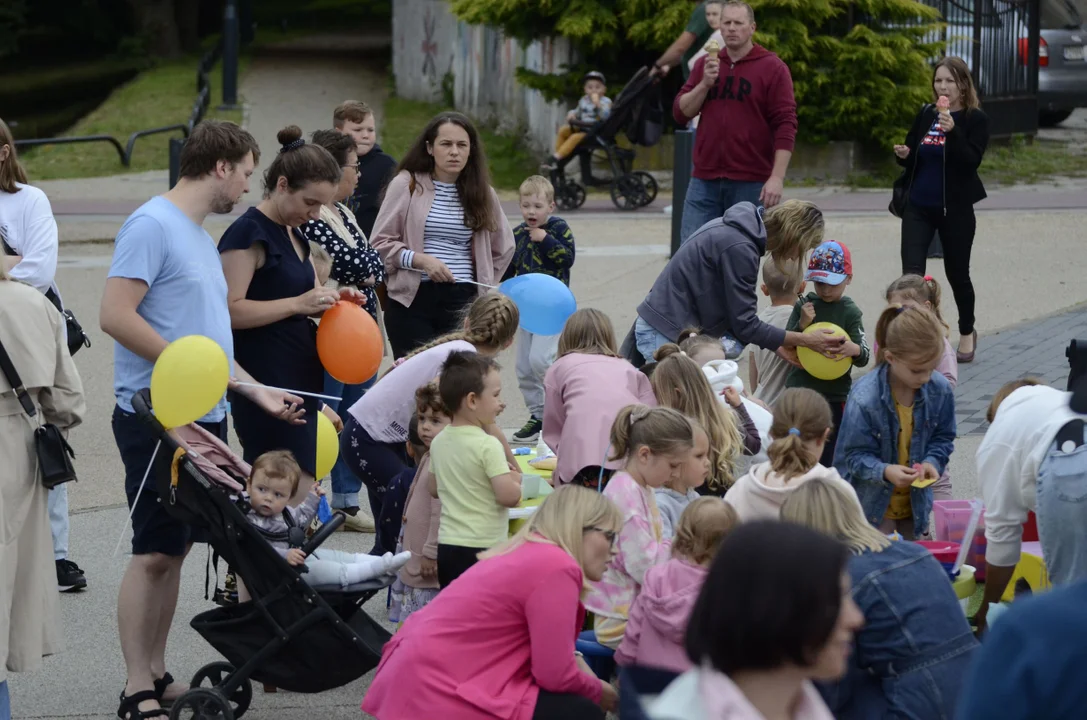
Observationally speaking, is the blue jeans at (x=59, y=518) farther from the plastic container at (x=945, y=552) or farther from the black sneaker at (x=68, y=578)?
the plastic container at (x=945, y=552)

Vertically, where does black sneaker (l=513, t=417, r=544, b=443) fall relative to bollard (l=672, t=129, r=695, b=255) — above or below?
below

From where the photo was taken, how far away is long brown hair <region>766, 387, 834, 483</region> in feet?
15.5

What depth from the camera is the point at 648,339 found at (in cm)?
655

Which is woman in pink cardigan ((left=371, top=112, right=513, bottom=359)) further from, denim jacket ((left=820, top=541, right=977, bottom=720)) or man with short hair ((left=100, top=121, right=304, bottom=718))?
denim jacket ((left=820, top=541, right=977, bottom=720))

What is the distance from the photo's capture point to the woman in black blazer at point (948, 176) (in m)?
8.84

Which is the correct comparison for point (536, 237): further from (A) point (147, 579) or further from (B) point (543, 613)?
(B) point (543, 613)

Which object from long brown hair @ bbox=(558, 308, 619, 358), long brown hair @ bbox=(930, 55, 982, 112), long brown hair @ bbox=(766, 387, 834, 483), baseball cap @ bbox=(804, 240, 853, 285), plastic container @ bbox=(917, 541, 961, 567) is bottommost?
plastic container @ bbox=(917, 541, 961, 567)

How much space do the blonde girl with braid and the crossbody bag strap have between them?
5.10 feet

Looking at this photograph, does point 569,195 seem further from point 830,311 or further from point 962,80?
point 830,311

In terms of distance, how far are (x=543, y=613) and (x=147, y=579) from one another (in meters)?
1.63

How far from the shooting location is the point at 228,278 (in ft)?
16.7

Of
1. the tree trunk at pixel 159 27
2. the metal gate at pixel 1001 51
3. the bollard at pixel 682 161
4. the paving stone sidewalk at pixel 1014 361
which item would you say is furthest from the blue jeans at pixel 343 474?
the tree trunk at pixel 159 27

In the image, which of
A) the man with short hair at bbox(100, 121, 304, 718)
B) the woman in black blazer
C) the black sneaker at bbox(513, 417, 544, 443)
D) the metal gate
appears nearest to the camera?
the man with short hair at bbox(100, 121, 304, 718)

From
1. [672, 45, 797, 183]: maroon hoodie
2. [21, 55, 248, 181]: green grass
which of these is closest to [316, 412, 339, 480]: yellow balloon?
[672, 45, 797, 183]: maroon hoodie
